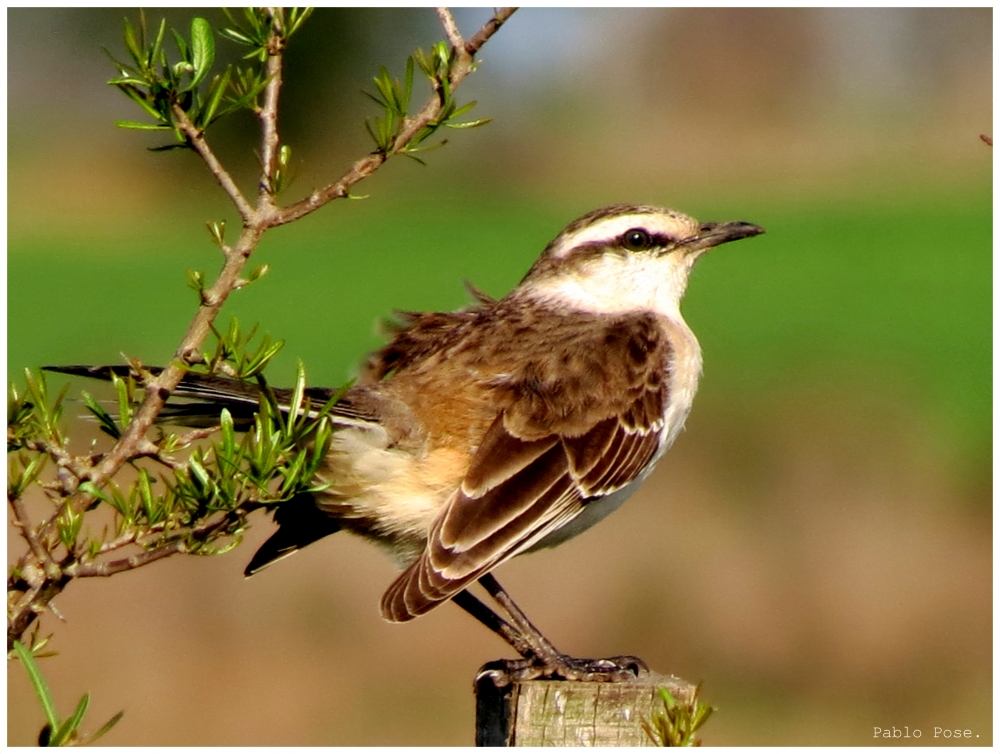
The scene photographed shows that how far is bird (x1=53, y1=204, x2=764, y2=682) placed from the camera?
4.80m

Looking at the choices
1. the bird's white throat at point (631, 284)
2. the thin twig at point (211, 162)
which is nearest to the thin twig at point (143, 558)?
the thin twig at point (211, 162)

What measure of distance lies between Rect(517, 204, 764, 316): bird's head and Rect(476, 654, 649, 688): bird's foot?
5.34 feet

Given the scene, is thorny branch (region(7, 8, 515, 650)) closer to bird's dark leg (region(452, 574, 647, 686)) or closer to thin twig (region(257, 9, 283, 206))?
thin twig (region(257, 9, 283, 206))

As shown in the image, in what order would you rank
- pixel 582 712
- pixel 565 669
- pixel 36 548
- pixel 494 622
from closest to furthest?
pixel 36 548
pixel 582 712
pixel 565 669
pixel 494 622

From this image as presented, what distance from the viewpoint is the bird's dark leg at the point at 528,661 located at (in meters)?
4.84

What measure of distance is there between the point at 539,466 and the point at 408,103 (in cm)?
220

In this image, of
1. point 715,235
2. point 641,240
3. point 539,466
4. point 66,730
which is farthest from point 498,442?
point 66,730

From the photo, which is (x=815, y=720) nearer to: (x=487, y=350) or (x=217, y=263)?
(x=487, y=350)

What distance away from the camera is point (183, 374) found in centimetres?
275

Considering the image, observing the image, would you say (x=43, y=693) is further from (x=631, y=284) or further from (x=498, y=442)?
(x=631, y=284)

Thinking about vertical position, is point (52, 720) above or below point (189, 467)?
below

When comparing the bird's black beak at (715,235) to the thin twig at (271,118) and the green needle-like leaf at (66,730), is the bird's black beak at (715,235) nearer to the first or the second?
the thin twig at (271,118)

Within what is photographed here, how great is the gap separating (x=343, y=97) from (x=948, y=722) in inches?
927

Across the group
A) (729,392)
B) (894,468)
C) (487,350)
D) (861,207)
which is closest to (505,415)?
(487,350)
